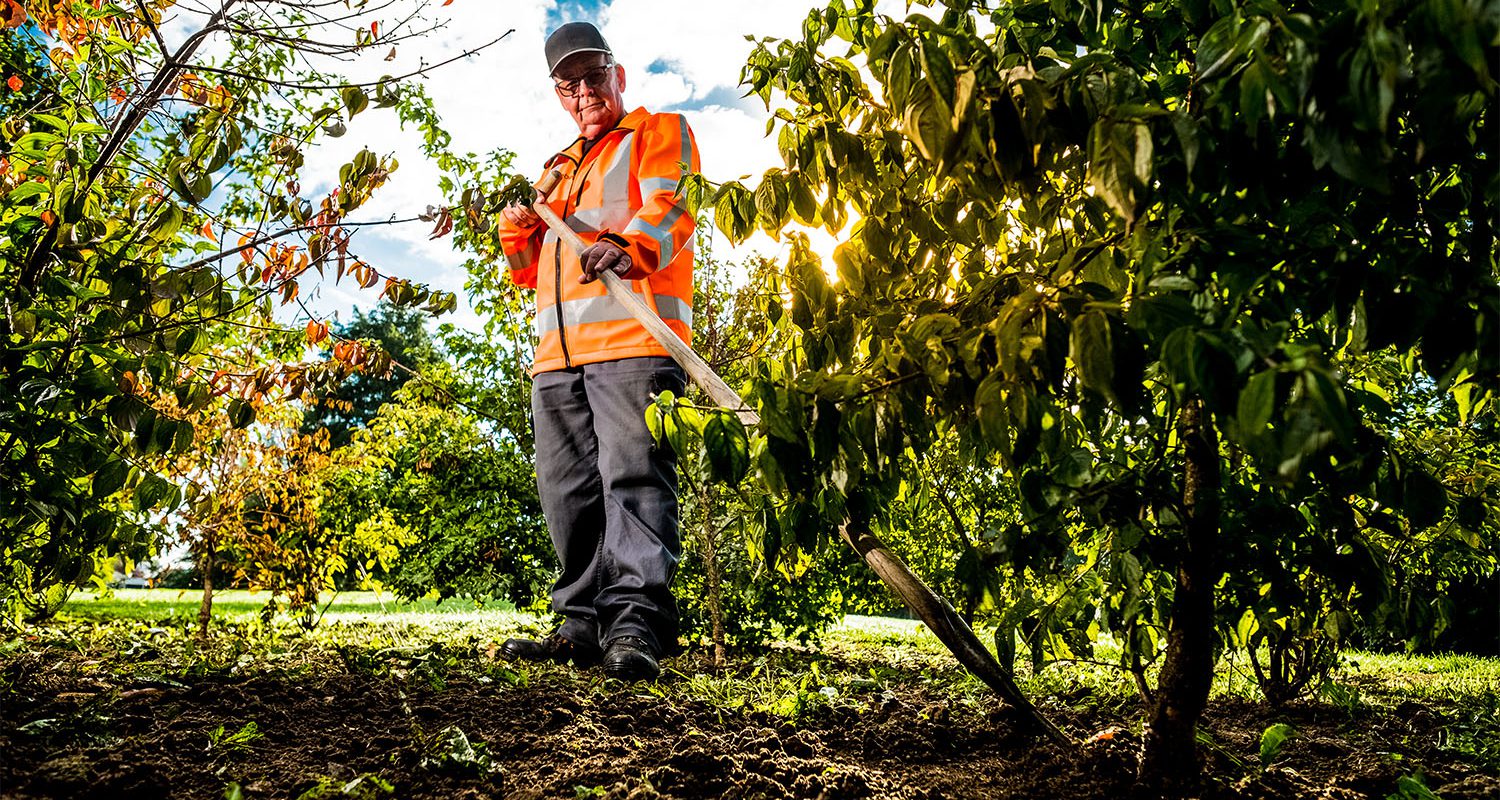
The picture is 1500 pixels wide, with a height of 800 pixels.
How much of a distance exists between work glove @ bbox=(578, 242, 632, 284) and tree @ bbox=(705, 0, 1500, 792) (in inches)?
53.4

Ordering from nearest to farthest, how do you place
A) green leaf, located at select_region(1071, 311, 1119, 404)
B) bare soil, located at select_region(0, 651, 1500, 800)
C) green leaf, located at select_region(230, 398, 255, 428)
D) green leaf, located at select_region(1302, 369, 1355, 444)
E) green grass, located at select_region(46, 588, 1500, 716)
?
green leaf, located at select_region(1302, 369, 1355, 444) < green leaf, located at select_region(1071, 311, 1119, 404) < bare soil, located at select_region(0, 651, 1500, 800) < green leaf, located at select_region(230, 398, 255, 428) < green grass, located at select_region(46, 588, 1500, 716)

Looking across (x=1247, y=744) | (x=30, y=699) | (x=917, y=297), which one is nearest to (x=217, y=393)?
(x=30, y=699)

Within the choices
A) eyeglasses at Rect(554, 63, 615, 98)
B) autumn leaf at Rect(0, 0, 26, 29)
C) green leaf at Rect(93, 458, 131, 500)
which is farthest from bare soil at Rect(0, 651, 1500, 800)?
eyeglasses at Rect(554, 63, 615, 98)

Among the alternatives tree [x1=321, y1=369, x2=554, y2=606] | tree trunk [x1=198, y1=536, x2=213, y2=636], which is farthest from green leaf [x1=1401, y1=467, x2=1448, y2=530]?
tree trunk [x1=198, y1=536, x2=213, y2=636]

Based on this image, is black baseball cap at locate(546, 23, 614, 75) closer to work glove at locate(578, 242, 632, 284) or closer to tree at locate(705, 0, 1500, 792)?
work glove at locate(578, 242, 632, 284)

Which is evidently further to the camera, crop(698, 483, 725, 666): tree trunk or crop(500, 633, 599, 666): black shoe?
crop(698, 483, 725, 666): tree trunk

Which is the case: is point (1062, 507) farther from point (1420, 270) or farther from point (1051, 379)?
point (1420, 270)

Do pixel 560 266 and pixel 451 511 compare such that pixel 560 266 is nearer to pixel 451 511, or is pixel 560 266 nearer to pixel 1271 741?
pixel 451 511

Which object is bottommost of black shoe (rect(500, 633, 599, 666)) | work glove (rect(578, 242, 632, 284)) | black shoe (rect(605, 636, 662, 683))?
black shoe (rect(500, 633, 599, 666))

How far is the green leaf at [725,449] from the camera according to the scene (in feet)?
4.60

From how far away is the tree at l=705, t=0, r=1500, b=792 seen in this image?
0.94m

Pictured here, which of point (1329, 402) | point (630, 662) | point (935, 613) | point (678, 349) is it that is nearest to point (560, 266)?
point (678, 349)

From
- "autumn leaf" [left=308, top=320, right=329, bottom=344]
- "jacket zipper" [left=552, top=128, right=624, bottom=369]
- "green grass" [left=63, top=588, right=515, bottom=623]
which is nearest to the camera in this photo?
"autumn leaf" [left=308, top=320, right=329, bottom=344]

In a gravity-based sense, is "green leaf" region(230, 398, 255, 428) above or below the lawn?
above
